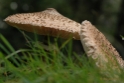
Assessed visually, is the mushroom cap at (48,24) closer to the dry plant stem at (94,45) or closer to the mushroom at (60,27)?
the mushroom at (60,27)

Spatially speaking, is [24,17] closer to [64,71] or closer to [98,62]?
[98,62]

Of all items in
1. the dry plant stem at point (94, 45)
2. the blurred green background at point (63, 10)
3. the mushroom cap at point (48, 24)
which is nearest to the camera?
the dry plant stem at point (94, 45)

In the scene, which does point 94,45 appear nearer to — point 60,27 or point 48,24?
point 60,27

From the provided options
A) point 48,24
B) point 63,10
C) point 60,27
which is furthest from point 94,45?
point 63,10

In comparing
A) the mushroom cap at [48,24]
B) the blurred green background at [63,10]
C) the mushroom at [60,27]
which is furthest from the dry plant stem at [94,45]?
the blurred green background at [63,10]

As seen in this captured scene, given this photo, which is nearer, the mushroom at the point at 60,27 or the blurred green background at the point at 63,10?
the mushroom at the point at 60,27

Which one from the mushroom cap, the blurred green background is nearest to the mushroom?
the mushroom cap

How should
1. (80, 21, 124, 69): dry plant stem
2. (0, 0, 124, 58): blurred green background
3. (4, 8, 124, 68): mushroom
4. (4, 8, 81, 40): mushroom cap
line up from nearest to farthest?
(80, 21, 124, 69): dry plant stem
(4, 8, 124, 68): mushroom
(4, 8, 81, 40): mushroom cap
(0, 0, 124, 58): blurred green background

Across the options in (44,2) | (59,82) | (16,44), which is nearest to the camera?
(59,82)

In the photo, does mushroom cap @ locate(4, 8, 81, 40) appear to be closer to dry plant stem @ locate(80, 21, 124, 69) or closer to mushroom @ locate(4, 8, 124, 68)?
mushroom @ locate(4, 8, 124, 68)

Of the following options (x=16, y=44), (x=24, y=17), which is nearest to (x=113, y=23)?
(x=16, y=44)

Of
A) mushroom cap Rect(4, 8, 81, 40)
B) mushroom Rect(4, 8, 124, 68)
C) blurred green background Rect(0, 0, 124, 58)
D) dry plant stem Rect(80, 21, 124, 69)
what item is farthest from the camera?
blurred green background Rect(0, 0, 124, 58)
